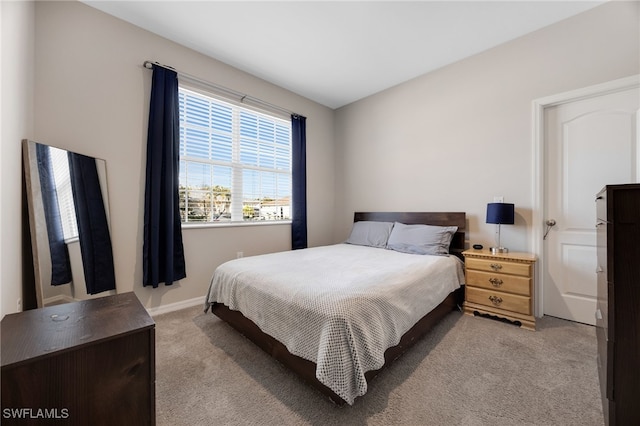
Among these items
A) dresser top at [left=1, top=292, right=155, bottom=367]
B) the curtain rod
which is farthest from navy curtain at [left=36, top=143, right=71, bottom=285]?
the curtain rod

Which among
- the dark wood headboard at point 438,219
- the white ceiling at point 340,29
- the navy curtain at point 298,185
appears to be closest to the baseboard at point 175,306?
the navy curtain at point 298,185

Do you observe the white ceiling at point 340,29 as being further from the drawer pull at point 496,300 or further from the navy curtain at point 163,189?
the drawer pull at point 496,300

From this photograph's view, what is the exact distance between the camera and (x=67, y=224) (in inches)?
73.0

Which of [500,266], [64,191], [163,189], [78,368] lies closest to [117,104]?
[163,189]

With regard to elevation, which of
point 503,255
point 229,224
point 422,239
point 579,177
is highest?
point 579,177

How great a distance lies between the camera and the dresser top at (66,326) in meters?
0.79

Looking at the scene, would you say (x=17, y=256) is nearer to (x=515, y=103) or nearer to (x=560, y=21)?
(x=515, y=103)

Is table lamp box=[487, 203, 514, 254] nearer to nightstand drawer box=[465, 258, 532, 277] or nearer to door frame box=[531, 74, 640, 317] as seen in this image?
door frame box=[531, 74, 640, 317]

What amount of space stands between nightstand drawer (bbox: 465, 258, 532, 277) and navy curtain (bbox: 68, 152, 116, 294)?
11.4 feet

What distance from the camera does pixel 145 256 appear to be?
2449 millimetres

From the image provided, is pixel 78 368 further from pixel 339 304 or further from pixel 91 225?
pixel 91 225

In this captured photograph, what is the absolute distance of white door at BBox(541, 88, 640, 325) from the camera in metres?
2.15

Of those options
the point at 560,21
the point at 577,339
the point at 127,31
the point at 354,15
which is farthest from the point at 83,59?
the point at 577,339

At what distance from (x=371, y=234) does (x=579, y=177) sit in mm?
2137
